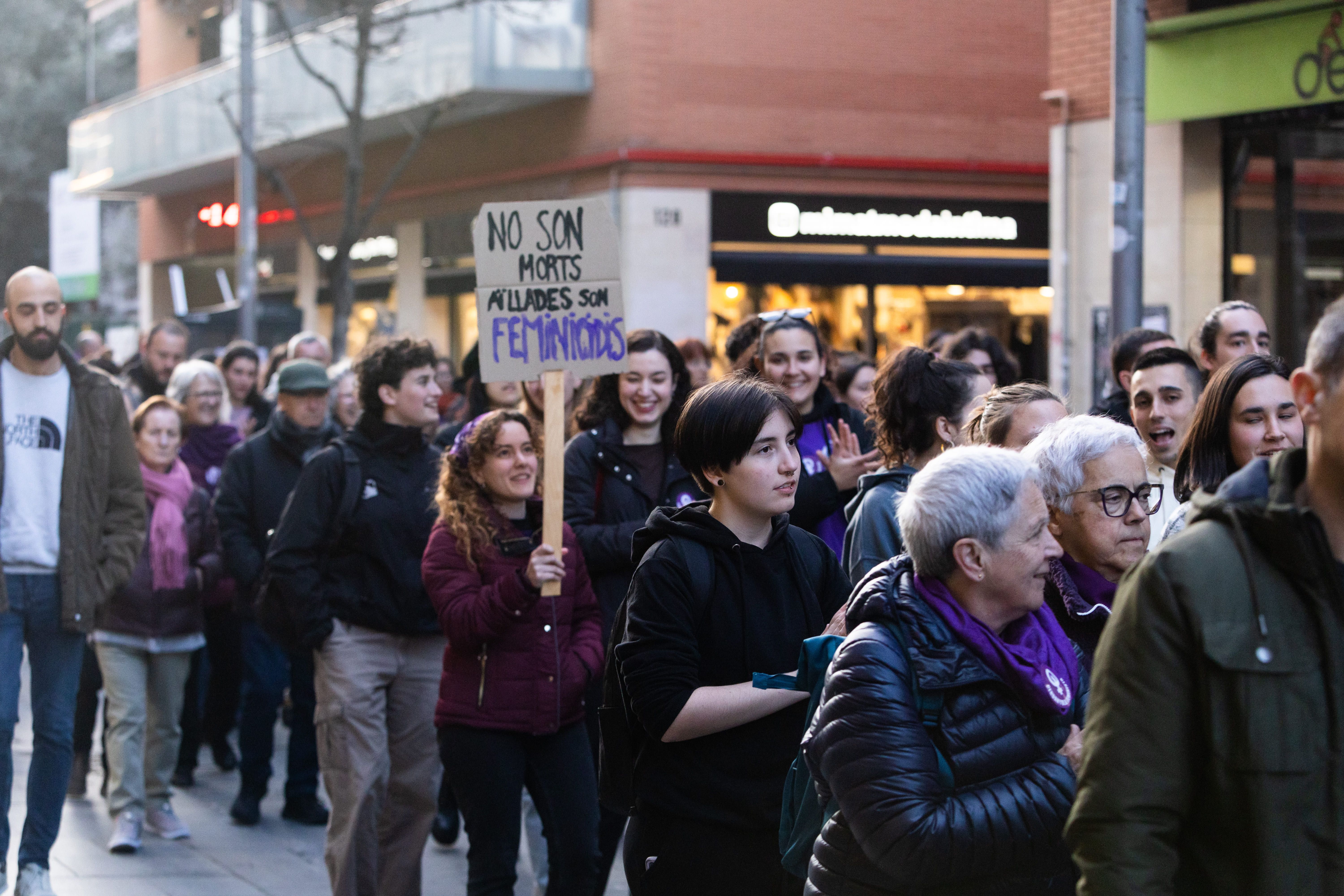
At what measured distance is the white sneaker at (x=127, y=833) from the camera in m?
7.47

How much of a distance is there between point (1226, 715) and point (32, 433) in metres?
5.37

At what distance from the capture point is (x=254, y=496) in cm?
830

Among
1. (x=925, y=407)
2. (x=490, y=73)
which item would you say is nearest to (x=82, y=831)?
(x=925, y=407)

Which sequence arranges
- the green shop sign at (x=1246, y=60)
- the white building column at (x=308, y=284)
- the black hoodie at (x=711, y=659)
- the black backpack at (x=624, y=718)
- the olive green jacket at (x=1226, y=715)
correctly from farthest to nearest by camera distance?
the white building column at (x=308, y=284) → the green shop sign at (x=1246, y=60) → the black backpack at (x=624, y=718) → the black hoodie at (x=711, y=659) → the olive green jacket at (x=1226, y=715)

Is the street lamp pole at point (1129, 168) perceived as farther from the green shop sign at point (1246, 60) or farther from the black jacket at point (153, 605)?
the black jacket at point (153, 605)

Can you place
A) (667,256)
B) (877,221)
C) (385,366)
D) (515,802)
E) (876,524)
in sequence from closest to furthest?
(876,524)
(515,802)
(385,366)
(667,256)
(877,221)

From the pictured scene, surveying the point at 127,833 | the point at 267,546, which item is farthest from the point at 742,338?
the point at 127,833

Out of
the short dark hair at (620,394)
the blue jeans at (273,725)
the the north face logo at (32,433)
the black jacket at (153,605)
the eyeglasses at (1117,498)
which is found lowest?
the blue jeans at (273,725)

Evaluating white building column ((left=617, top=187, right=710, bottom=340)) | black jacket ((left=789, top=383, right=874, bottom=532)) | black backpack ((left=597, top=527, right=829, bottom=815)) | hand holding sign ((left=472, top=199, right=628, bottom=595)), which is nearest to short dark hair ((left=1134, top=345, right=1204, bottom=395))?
black jacket ((left=789, top=383, right=874, bottom=532))

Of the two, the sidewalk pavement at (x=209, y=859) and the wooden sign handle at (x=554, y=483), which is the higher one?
the wooden sign handle at (x=554, y=483)

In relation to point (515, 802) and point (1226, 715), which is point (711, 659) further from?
point (1226, 715)

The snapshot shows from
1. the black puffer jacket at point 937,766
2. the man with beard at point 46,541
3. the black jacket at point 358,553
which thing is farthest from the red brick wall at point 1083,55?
the black puffer jacket at point 937,766

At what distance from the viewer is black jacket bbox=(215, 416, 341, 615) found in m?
8.18

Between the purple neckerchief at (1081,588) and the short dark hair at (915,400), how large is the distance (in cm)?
133
